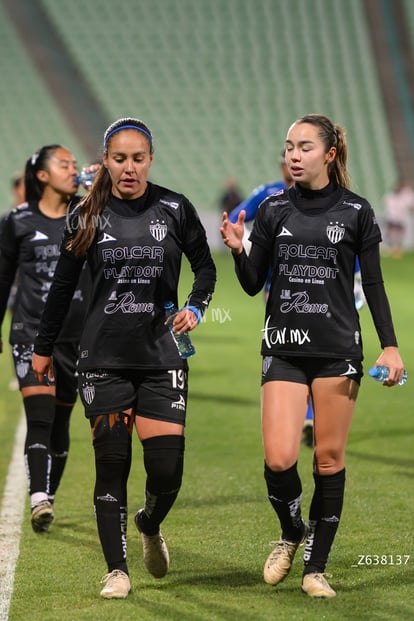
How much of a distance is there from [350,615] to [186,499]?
2663 millimetres

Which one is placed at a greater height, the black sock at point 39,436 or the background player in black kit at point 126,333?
the background player in black kit at point 126,333

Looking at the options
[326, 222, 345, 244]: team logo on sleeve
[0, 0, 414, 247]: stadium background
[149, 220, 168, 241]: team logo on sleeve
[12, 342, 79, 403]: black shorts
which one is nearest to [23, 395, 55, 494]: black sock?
[12, 342, 79, 403]: black shorts

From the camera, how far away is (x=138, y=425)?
16.3 ft

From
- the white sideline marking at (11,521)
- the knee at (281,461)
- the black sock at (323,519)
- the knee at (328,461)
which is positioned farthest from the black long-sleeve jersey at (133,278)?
the white sideline marking at (11,521)

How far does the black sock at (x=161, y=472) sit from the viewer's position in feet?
16.1

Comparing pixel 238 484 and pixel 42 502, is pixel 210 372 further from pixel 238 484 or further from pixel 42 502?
pixel 42 502

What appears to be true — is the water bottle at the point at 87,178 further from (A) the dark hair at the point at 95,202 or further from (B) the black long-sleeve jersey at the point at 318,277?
(B) the black long-sleeve jersey at the point at 318,277

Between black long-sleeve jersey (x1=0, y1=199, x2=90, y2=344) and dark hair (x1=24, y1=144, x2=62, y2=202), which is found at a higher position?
dark hair (x1=24, y1=144, x2=62, y2=202)

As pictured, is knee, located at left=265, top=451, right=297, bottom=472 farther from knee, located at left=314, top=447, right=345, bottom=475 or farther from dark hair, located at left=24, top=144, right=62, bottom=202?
dark hair, located at left=24, top=144, right=62, bottom=202

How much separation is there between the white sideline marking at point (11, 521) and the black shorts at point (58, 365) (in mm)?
755

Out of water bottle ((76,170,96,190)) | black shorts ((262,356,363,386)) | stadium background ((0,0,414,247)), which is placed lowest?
black shorts ((262,356,363,386))

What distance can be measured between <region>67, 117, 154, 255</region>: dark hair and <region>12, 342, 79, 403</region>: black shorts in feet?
5.60

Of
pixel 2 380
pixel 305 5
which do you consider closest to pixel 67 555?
pixel 2 380

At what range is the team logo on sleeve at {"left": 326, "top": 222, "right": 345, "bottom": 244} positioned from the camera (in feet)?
16.1
